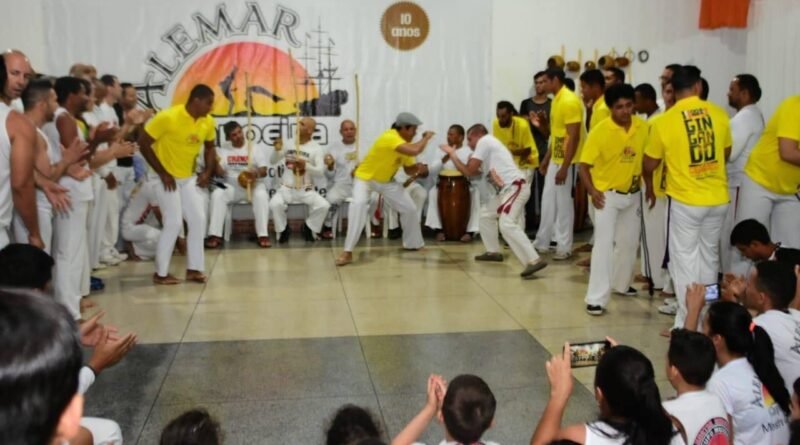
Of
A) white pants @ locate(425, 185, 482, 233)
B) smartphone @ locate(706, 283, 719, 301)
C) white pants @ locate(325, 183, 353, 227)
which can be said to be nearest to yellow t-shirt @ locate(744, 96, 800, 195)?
smartphone @ locate(706, 283, 719, 301)

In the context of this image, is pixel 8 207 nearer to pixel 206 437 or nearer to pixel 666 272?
pixel 206 437

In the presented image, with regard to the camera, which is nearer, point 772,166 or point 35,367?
point 35,367

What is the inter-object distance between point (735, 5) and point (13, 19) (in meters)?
8.83

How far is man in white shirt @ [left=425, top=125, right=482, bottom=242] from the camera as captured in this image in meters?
9.08

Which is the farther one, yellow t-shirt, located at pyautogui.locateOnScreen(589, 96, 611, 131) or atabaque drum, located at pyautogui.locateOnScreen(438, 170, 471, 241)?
atabaque drum, located at pyautogui.locateOnScreen(438, 170, 471, 241)

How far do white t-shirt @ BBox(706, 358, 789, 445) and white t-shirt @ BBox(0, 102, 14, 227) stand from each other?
149 inches

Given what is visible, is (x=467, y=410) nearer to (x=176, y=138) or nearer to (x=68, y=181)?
(x=68, y=181)

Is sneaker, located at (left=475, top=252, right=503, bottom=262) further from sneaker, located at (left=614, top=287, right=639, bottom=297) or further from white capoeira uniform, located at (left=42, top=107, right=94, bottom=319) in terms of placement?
white capoeira uniform, located at (left=42, top=107, right=94, bottom=319)

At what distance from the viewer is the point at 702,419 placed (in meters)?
2.56

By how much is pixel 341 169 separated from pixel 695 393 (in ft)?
23.1

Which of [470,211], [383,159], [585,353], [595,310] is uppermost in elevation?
[383,159]

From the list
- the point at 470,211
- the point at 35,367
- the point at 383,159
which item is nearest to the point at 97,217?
the point at 383,159

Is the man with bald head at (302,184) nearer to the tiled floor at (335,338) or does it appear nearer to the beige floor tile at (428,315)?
the tiled floor at (335,338)

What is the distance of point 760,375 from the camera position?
2.92 m
